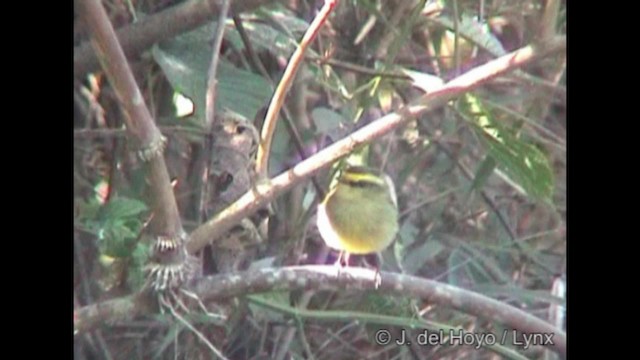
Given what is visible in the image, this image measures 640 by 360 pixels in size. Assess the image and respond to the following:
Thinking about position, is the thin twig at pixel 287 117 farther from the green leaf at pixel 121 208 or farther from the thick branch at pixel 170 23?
the green leaf at pixel 121 208

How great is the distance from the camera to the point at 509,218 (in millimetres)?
1037

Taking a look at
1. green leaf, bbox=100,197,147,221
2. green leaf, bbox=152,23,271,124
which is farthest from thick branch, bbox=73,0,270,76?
green leaf, bbox=100,197,147,221

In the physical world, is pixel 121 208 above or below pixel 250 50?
below

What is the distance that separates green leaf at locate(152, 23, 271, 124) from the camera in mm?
993

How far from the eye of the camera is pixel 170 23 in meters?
1.01

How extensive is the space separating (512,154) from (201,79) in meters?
0.27

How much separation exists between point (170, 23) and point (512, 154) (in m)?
0.31

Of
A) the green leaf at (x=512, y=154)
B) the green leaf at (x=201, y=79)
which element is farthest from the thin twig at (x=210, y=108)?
the green leaf at (x=512, y=154)

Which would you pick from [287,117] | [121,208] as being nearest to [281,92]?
[287,117]

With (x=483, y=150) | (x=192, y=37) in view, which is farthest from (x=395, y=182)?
(x=192, y=37)

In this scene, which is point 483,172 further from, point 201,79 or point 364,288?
point 201,79

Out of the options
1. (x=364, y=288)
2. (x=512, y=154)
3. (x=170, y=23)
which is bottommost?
(x=364, y=288)
